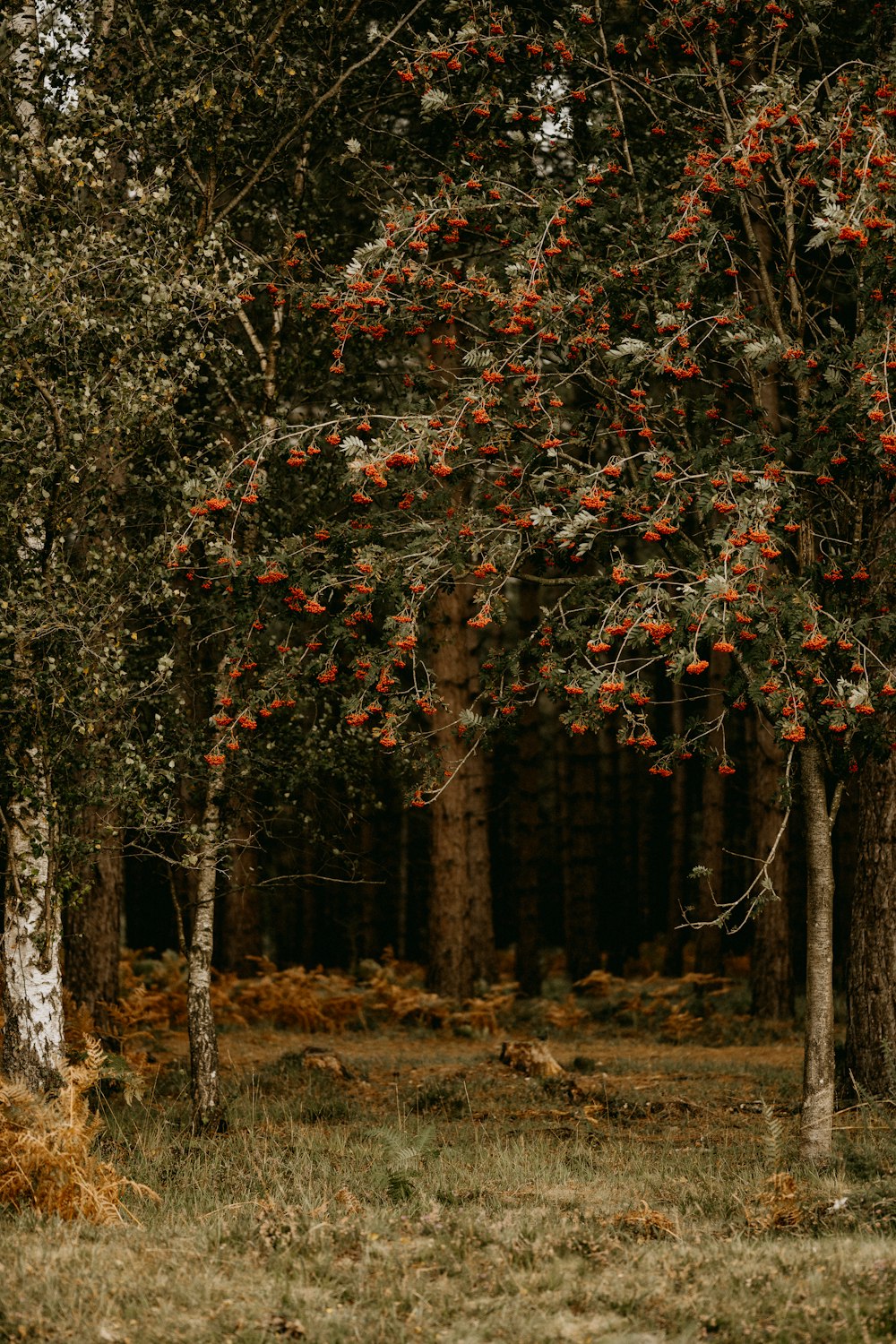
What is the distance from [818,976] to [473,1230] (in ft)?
9.20

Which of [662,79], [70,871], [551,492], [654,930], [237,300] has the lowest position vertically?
[654,930]

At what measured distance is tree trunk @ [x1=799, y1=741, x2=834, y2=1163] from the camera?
7652 millimetres

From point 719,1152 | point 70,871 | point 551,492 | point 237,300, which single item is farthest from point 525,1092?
point 237,300

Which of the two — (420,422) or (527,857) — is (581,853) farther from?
(420,422)

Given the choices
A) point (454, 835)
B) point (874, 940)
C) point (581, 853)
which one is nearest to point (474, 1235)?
point (874, 940)

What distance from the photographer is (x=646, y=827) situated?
1091 inches

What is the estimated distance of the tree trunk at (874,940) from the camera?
9.27 m

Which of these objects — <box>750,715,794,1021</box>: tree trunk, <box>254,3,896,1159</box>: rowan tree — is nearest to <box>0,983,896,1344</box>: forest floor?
<box>254,3,896,1159</box>: rowan tree

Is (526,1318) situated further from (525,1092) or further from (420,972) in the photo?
(420,972)

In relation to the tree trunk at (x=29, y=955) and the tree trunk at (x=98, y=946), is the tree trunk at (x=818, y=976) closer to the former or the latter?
the tree trunk at (x=29, y=955)

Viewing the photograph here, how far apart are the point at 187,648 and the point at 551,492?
3283 mm

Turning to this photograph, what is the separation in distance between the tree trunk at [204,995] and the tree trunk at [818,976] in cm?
403

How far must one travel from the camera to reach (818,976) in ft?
25.2

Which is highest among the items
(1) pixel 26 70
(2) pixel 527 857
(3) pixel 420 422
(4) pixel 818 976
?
(1) pixel 26 70
